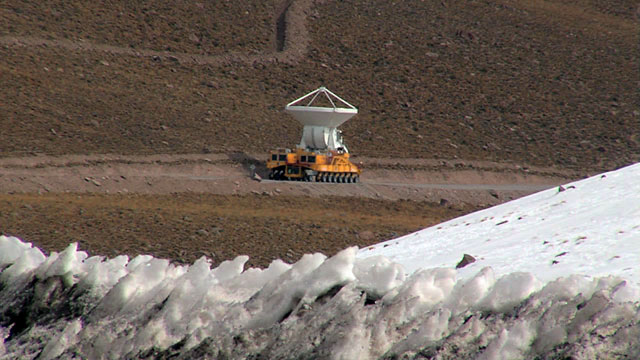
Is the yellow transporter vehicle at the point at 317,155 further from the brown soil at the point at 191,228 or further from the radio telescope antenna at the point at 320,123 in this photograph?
the brown soil at the point at 191,228

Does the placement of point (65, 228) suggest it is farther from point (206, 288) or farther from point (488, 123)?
point (488, 123)

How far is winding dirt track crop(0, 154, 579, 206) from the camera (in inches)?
1135

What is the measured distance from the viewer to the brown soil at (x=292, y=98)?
91.9 ft

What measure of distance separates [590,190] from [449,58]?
2271 inches

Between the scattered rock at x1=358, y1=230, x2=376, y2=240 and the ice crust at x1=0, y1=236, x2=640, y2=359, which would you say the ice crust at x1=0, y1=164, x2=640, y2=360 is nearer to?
the ice crust at x1=0, y1=236, x2=640, y2=359

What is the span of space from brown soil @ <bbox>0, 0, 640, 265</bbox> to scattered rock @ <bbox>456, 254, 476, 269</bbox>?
1508 cm

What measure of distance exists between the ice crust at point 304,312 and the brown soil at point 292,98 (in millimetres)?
14860

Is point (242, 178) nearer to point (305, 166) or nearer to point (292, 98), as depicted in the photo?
point (305, 166)

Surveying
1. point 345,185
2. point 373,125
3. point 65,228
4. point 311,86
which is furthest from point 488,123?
point 65,228

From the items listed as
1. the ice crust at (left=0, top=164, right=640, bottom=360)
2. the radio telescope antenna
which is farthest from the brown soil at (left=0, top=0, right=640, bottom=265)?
the ice crust at (left=0, top=164, right=640, bottom=360)

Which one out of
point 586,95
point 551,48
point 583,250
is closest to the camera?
point 583,250

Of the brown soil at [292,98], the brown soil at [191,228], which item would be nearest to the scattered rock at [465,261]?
the brown soil at [191,228]

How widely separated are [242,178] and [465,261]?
3413cm

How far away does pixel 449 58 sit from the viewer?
58.8 metres
